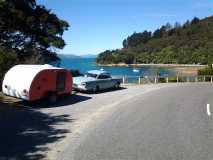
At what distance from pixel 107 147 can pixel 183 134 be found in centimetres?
265

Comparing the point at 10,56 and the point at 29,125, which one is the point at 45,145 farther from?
the point at 10,56

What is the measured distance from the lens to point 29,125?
1080cm

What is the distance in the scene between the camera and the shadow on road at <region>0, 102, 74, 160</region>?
7648mm

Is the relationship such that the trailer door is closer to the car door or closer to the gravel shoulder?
the gravel shoulder

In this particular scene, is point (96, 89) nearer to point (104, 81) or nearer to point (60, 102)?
point (104, 81)

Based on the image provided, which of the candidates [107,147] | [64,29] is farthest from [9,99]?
[64,29]

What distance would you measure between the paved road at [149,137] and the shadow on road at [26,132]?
84cm

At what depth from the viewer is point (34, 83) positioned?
1513cm

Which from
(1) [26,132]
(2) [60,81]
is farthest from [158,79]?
(1) [26,132]

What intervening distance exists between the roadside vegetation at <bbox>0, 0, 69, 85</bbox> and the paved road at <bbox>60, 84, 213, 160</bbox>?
54.6ft

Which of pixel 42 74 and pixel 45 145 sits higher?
pixel 42 74

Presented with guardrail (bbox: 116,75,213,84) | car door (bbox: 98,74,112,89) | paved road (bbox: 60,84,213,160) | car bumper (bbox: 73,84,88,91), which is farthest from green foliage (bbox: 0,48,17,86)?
guardrail (bbox: 116,75,213,84)

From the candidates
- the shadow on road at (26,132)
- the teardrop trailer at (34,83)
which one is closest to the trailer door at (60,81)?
the teardrop trailer at (34,83)

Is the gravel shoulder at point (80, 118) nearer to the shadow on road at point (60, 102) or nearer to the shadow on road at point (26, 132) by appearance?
the shadow on road at point (26, 132)
